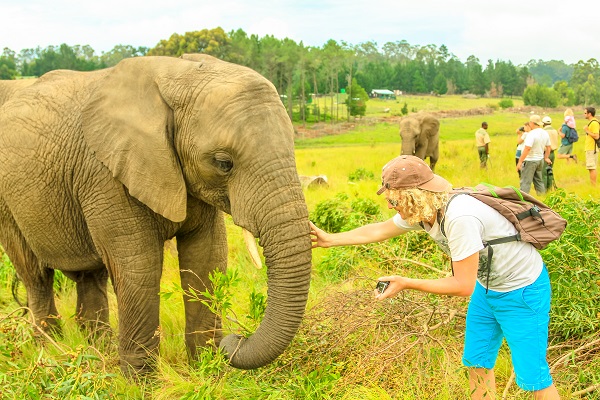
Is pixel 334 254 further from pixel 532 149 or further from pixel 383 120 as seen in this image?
pixel 383 120

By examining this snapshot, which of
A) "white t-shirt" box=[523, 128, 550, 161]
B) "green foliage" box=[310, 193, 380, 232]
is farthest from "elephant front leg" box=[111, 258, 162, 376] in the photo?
"white t-shirt" box=[523, 128, 550, 161]

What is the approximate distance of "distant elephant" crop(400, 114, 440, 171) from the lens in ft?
60.0

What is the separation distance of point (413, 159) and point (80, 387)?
226 centimetres

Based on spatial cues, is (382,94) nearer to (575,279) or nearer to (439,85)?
(439,85)

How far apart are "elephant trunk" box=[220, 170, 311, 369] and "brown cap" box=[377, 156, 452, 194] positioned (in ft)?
2.09

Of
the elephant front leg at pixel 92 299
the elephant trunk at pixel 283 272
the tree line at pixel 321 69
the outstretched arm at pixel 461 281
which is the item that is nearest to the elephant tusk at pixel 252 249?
the elephant trunk at pixel 283 272

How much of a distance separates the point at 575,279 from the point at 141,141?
130 inches

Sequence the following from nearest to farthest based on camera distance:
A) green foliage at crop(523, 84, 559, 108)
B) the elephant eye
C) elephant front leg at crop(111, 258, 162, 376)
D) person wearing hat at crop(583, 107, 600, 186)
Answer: the elephant eye < elephant front leg at crop(111, 258, 162, 376) < person wearing hat at crop(583, 107, 600, 186) < green foliage at crop(523, 84, 559, 108)

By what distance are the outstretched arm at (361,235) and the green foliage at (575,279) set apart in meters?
1.55

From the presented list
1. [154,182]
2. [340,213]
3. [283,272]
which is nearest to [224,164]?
[154,182]

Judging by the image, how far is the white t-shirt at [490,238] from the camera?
10.5 feet

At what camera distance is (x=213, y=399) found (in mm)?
4035

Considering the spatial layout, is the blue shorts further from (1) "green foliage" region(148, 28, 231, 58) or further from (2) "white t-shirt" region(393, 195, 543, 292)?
(1) "green foliage" region(148, 28, 231, 58)

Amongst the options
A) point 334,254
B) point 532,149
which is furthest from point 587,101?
point 334,254
